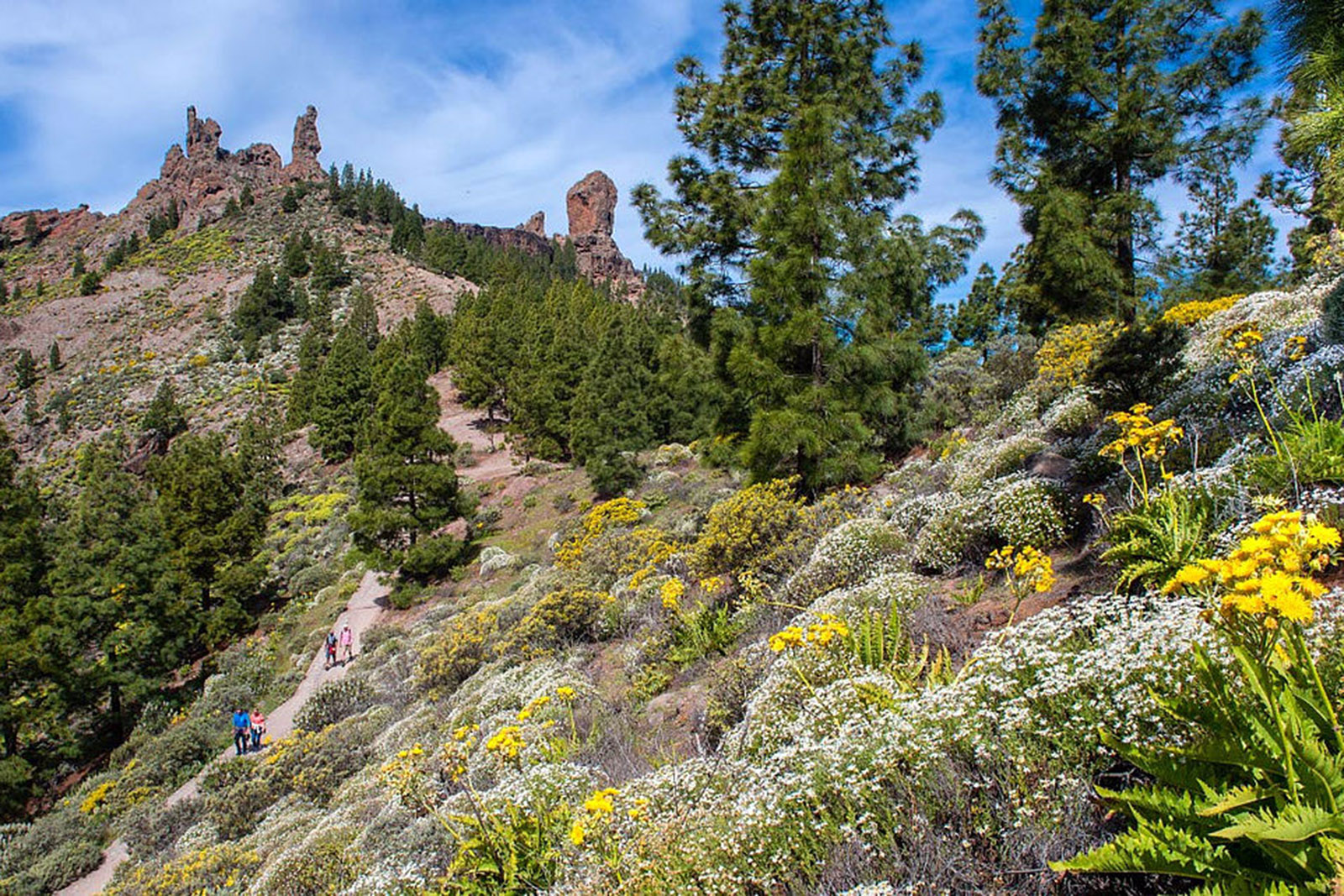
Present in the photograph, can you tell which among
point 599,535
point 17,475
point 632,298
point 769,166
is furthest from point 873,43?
point 632,298

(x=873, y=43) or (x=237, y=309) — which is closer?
(x=873, y=43)

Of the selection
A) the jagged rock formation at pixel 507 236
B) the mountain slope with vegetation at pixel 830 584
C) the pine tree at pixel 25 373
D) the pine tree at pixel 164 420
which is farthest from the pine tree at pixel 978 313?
the jagged rock formation at pixel 507 236

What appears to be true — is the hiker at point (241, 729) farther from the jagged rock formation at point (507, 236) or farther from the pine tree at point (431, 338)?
the jagged rock formation at point (507, 236)

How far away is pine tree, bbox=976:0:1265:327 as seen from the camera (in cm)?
1053

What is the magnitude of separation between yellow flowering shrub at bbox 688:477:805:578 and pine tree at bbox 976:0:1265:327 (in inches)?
240

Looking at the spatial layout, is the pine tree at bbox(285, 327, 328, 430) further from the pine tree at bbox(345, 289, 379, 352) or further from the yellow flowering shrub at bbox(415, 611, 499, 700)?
the yellow flowering shrub at bbox(415, 611, 499, 700)

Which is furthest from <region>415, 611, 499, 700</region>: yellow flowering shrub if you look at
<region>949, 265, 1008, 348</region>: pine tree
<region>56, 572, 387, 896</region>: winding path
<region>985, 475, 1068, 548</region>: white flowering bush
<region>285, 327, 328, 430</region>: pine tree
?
<region>285, 327, 328, 430</region>: pine tree

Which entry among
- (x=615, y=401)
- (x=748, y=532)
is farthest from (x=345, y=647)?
(x=615, y=401)

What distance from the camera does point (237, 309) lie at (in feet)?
247

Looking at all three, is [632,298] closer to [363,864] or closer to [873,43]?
[873,43]

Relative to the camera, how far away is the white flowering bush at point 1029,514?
6.57 meters

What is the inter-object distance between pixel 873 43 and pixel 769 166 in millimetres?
3083

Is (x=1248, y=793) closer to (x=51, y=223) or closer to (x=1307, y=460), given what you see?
(x=1307, y=460)

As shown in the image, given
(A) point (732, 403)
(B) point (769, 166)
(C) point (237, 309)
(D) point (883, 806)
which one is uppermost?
(C) point (237, 309)
